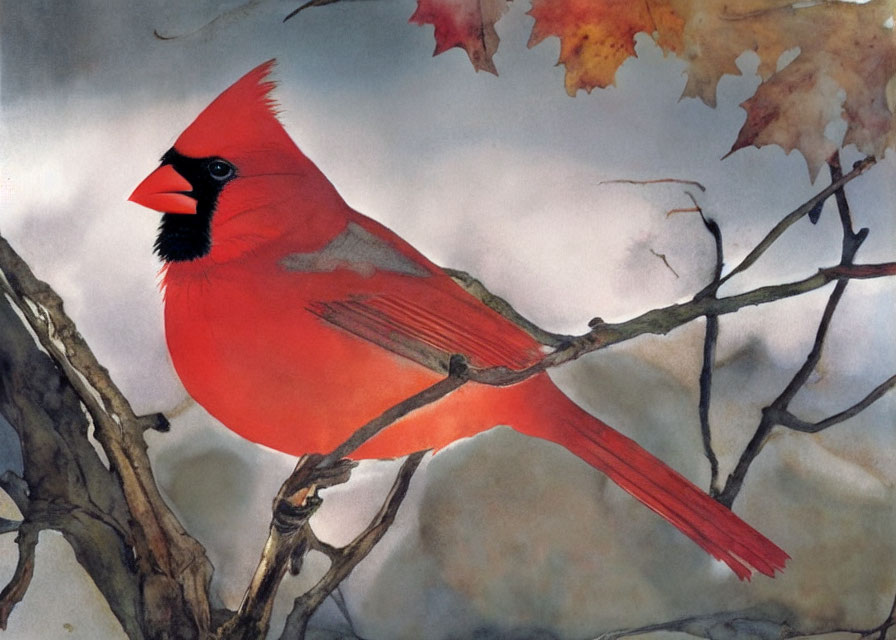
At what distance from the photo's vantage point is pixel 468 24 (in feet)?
4.91

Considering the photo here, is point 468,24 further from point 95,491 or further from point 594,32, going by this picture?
point 95,491

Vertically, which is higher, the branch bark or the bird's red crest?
the bird's red crest

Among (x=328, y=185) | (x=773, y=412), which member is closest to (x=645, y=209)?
(x=773, y=412)

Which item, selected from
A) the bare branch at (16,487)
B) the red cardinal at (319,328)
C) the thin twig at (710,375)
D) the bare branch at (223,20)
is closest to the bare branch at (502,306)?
the red cardinal at (319,328)

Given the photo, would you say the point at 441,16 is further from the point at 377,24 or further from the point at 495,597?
the point at 495,597

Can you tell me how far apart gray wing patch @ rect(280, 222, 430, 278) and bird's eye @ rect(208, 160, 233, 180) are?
20 cm

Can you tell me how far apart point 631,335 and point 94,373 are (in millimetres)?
1022

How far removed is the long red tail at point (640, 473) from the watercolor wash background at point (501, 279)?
1.0 inches

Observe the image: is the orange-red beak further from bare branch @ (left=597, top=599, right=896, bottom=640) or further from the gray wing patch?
bare branch @ (left=597, top=599, right=896, bottom=640)

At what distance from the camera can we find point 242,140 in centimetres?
143

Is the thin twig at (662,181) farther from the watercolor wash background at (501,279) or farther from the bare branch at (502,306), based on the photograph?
the bare branch at (502,306)

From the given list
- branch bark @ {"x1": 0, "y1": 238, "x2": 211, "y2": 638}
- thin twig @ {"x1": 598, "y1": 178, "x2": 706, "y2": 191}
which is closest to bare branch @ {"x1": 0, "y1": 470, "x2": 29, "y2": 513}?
branch bark @ {"x1": 0, "y1": 238, "x2": 211, "y2": 638}

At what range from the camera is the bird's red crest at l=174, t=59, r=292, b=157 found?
4.67 feet

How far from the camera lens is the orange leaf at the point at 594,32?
1498mm
